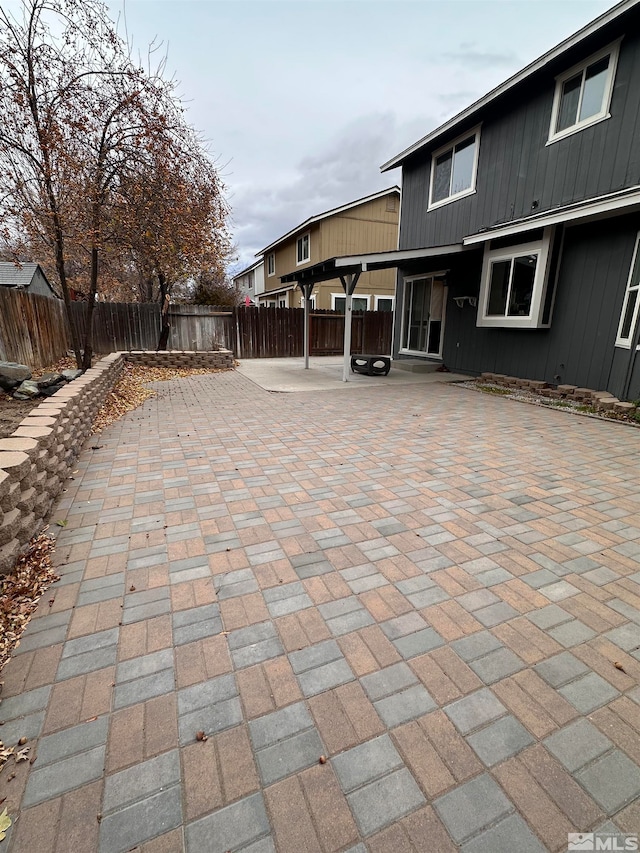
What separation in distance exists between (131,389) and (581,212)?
8.20 m

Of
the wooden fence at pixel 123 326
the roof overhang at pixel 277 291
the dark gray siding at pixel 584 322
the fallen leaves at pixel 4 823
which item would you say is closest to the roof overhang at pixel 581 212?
the dark gray siding at pixel 584 322

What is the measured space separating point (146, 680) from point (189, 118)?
9.30m

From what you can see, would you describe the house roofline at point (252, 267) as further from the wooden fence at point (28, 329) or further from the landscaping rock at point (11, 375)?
the landscaping rock at point (11, 375)

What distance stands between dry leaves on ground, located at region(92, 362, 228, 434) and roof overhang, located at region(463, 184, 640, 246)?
725 centimetres

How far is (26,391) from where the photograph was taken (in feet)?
18.0

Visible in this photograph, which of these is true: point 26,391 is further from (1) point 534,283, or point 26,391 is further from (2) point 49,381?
(1) point 534,283

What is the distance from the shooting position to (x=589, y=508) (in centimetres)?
306

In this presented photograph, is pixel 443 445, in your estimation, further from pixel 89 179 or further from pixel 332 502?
pixel 89 179

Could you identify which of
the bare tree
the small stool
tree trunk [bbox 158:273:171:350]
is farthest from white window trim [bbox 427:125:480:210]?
tree trunk [bbox 158:273:171:350]

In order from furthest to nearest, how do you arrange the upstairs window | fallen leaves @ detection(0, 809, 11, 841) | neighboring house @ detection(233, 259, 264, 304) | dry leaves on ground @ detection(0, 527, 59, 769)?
neighboring house @ detection(233, 259, 264, 304) < the upstairs window < dry leaves on ground @ detection(0, 527, 59, 769) < fallen leaves @ detection(0, 809, 11, 841)

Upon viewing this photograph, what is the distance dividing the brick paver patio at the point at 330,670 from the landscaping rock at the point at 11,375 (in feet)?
10.8

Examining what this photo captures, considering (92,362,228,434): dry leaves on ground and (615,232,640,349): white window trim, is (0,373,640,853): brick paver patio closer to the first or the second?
(92,362,228,434): dry leaves on ground

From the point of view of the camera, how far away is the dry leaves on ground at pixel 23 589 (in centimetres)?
179

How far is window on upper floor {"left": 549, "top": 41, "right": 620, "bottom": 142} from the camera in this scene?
6.33 metres
